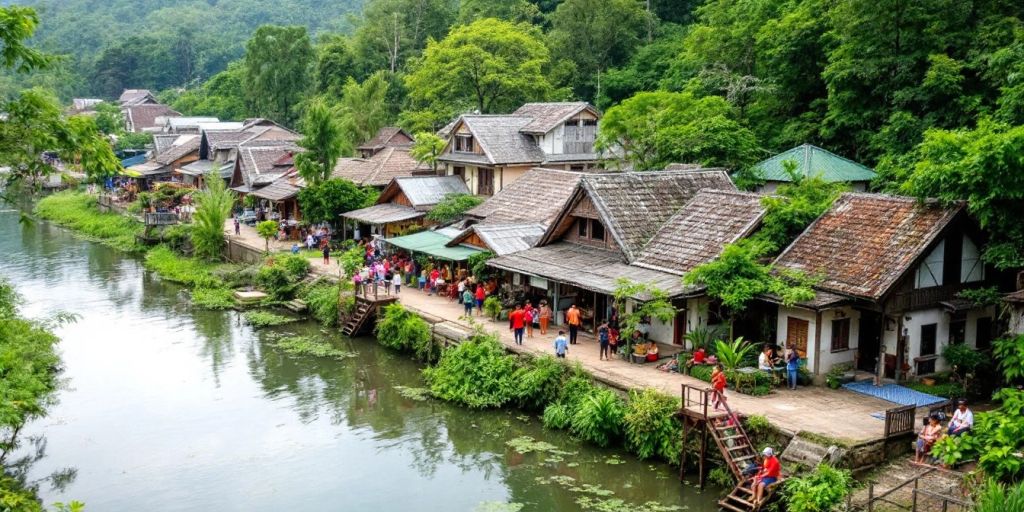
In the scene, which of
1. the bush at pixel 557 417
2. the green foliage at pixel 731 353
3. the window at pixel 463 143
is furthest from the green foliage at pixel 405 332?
the window at pixel 463 143

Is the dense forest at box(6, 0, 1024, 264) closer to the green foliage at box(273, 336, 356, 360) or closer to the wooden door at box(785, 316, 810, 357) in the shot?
the wooden door at box(785, 316, 810, 357)

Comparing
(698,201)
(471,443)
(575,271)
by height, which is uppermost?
(698,201)

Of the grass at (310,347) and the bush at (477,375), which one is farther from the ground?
the bush at (477,375)

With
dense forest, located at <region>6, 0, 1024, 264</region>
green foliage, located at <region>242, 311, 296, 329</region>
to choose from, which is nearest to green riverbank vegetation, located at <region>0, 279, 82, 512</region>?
dense forest, located at <region>6, 0, 1024, 264</region>

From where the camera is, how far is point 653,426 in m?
22.0

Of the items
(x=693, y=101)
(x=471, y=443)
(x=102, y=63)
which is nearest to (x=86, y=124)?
(x=471, y=443)

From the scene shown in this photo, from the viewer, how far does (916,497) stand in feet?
55.5

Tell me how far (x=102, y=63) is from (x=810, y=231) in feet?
444

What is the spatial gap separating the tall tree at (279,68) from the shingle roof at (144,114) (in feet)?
59.1

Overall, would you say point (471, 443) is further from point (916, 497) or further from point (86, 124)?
point (86, 124)

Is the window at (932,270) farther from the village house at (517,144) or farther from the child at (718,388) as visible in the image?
the village house at (517,144)

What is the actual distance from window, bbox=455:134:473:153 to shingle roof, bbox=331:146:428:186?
3465mm

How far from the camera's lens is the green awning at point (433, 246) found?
113ft

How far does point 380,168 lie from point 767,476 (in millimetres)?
35688
